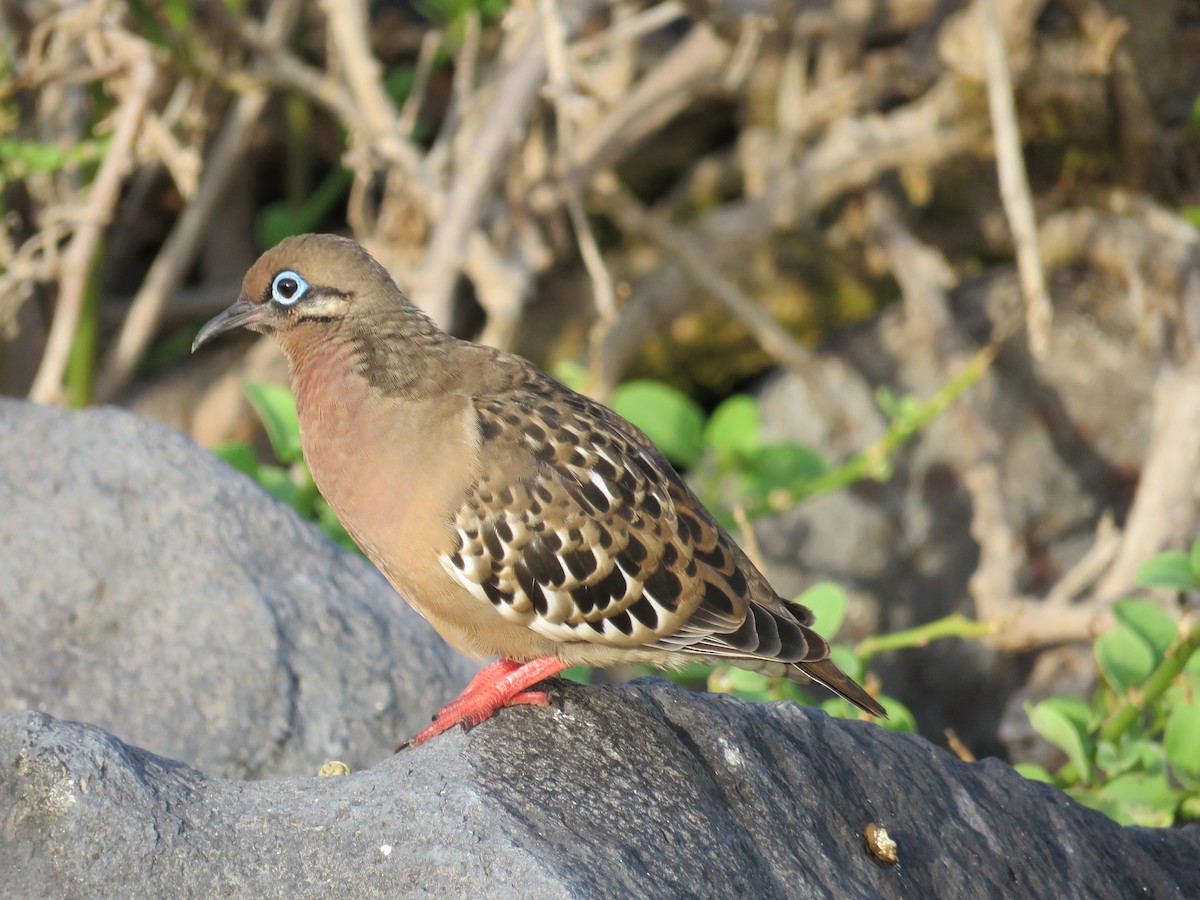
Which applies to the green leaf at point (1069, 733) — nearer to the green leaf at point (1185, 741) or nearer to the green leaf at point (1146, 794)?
the green leaf at point (1146, 794)

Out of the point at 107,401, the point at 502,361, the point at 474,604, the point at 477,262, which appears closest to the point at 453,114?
the point at 477,262

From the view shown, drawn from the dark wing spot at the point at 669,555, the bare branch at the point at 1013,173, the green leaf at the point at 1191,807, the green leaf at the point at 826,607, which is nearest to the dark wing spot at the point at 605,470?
the dark wing spot at the point at 669,555

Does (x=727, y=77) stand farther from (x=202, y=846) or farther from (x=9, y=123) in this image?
(x=202, y=846)

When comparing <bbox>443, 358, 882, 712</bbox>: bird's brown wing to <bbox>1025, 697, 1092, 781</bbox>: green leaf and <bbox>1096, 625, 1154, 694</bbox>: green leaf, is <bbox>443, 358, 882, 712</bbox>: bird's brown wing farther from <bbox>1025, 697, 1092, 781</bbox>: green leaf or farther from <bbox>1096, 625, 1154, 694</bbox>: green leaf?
<bbox>1096, 625, 1154, 694</bbox>: green leaf

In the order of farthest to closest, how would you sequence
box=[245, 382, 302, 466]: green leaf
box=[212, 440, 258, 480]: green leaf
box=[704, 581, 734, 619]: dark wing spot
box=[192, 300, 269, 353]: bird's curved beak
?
box=[212, 440, 258, 480]: green leaf, box=[245, 382, 302, 466]: green leaf, box=[192, 300, 269, 353]: bird's curved beak, box=[704, 581, 734, 619]: dark wing spot

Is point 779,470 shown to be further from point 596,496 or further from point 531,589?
point 531,589

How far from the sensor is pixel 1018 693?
20.2 feet

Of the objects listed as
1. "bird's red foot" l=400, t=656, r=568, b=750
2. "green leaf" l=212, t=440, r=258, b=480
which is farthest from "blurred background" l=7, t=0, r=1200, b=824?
"bird's red foot" l=400, t=656, r=568, b=750

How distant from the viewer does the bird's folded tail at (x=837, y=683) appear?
369cm

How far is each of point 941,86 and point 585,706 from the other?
4541mm

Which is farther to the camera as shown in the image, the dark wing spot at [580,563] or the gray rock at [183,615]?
the gray rock at [183,615]

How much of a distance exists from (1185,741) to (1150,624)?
0.37 metres

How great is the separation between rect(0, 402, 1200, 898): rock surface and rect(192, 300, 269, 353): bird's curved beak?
0.48 m

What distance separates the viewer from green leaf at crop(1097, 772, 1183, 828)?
387 cm
